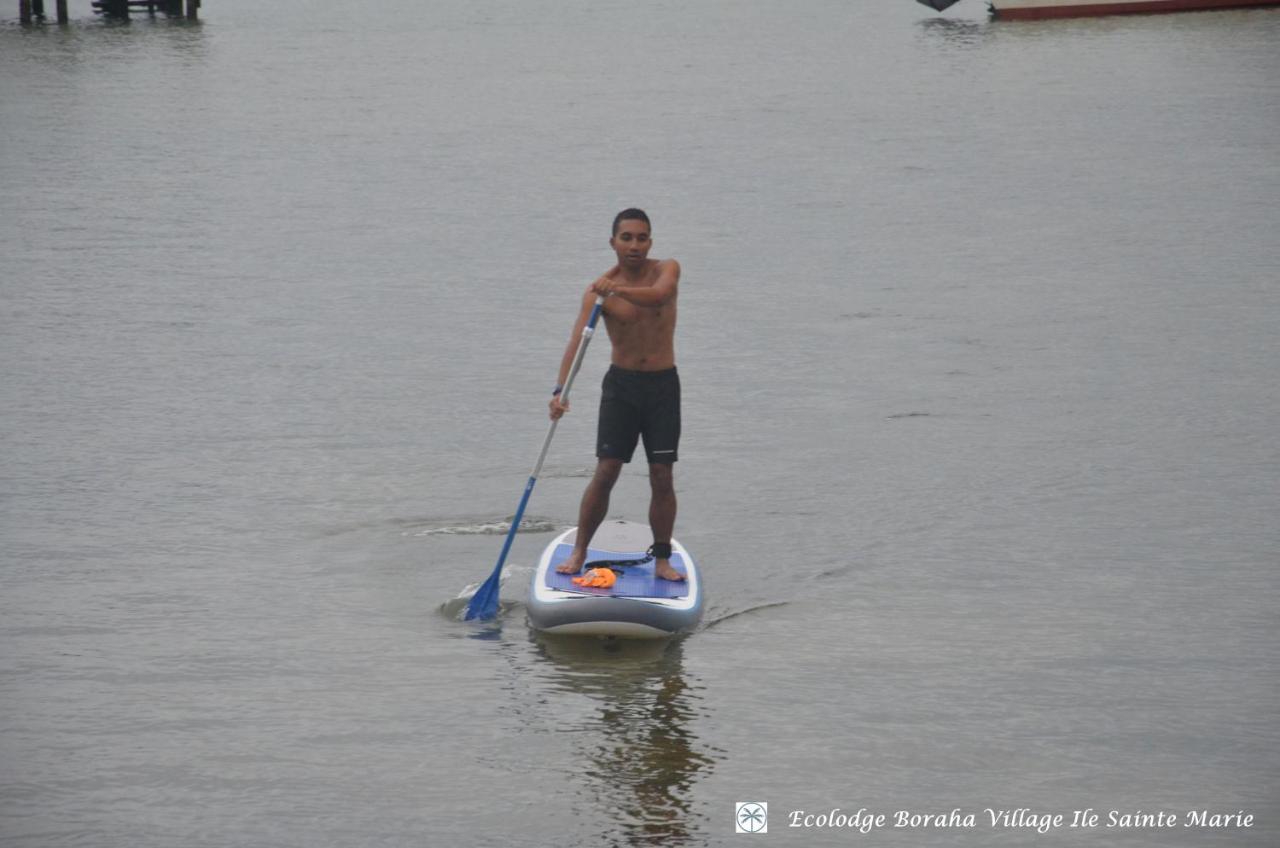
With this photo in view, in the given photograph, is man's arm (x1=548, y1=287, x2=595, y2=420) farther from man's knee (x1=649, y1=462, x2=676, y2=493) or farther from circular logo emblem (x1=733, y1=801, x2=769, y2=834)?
circular logo emblem (x1=733, y1=801, x2=769, y2=834)

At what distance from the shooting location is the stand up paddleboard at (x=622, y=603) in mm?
9391

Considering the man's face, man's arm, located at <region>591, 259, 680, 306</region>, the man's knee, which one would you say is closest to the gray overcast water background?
the man's knee

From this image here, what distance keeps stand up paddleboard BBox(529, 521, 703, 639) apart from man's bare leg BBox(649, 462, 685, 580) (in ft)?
0.21

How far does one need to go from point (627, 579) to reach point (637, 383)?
1.06 metres

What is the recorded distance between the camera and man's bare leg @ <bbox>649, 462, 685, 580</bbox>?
9625 millimetres

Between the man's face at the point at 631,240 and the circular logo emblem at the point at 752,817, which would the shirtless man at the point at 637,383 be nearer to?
the man's face at the point at 631,240

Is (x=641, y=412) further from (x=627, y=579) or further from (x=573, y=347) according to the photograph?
(x=627, y=579)

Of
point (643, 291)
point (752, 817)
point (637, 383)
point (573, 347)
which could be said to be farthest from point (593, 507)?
point (752, 817)

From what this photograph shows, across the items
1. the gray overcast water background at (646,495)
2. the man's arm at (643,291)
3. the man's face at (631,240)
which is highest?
the man's face at (631,240)

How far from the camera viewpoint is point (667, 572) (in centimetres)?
977

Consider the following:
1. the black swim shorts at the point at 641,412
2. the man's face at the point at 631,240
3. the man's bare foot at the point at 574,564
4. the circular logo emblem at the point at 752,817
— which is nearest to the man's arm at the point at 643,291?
the man's face at the point at 631,240

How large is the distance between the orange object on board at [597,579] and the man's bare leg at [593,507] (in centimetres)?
15

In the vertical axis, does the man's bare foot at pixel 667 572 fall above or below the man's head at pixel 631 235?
below

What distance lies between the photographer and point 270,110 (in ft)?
126
